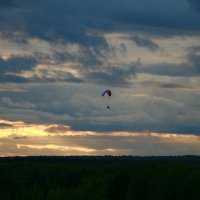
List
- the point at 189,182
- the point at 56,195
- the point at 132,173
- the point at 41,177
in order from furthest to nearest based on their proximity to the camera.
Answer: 1. the point at 41,177
2. the point at 132,173
3. the point at 56,195
4. the point at 189,182

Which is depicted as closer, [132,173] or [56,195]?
[56,195]

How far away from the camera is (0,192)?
117m

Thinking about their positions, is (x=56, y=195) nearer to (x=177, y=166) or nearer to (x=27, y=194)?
(x=27, y=194)

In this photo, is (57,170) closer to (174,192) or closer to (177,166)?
(177,166)

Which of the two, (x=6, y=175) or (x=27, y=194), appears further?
(x=6, y=175)

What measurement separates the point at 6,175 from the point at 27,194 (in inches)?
419

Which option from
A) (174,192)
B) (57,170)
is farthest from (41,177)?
(174,192)

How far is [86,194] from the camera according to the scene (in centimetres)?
11681

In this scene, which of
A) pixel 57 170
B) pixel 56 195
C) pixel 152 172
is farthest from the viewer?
pixel 57 170

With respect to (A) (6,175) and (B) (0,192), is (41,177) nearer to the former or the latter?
(A) (6,175)

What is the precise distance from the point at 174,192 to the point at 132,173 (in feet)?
99.6

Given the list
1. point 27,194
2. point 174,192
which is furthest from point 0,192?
point 174,192

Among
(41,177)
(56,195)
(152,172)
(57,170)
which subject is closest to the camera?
(56,195)

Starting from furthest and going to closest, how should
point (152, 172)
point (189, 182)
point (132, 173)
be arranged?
1. point (132, 173)
2. point (152, 172)
3. point (189, 182)
